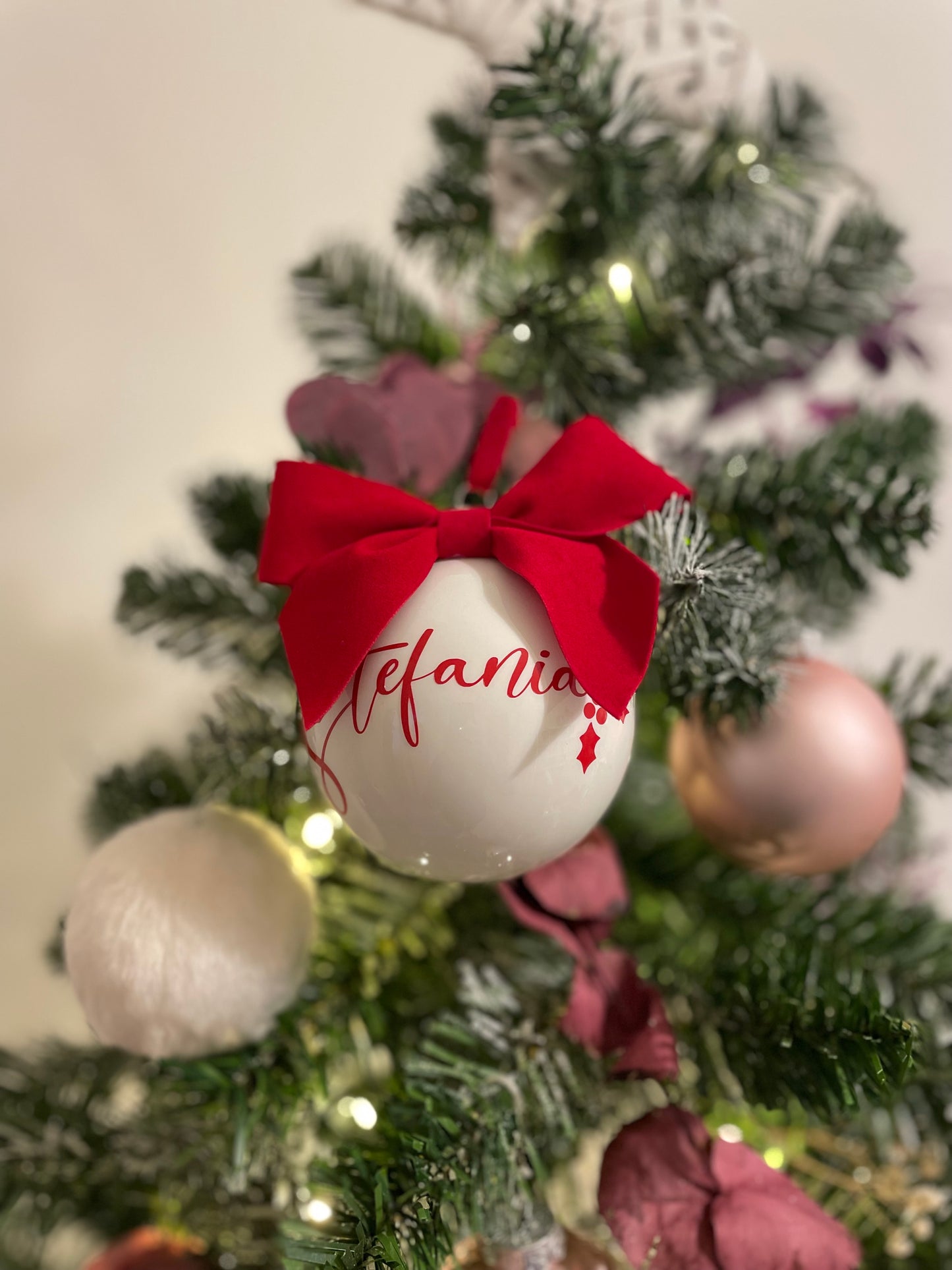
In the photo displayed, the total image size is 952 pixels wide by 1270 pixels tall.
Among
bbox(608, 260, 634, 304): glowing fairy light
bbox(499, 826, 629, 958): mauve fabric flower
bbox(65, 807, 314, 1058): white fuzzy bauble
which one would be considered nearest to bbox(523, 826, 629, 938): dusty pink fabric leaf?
bbox(499, 826, 629, 958): mauve fabric flower

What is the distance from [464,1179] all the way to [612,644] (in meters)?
0.19

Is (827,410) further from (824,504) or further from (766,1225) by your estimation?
(766,1225)

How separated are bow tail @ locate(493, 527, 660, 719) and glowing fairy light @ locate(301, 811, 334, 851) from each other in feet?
0.73

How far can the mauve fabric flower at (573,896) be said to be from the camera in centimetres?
36

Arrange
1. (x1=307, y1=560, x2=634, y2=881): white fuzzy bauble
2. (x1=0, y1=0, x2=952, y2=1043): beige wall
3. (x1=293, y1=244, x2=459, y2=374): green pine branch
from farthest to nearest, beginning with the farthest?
(x1=0, y1=0, x2=952, y2=1043): beige wall
(x1=293, y1=244, x2=459, y2=374): green pine branch
(x1=307, y1=560, x2=634, y2=881): white fuzzy bauble

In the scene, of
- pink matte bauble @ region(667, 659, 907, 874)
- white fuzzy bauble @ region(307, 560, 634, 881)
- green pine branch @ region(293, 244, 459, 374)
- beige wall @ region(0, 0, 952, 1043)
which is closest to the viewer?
white fuzzy bauble @ region(307, 560, 634, 881)

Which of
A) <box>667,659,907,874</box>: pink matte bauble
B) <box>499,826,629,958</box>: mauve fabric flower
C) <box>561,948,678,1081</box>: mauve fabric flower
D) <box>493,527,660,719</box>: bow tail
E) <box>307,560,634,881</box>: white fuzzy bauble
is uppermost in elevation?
<box>493,527,660,719</box>: bow tail

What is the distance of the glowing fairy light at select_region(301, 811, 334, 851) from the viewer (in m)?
0.45

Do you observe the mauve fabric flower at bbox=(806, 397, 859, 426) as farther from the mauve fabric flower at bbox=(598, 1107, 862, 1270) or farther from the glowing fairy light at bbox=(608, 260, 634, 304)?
the mauve fabric flower at bbox=(598, 1107, 862, 1270)

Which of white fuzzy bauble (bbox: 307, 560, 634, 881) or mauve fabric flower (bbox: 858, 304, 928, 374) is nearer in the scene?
white fuzzy bauble (bbox: 307, 560, 634, 881)

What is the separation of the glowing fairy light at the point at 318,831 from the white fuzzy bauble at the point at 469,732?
0.55 feet

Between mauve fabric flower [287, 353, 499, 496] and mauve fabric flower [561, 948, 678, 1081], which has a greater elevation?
mauve fabric flower [287, 353, 499, 496]

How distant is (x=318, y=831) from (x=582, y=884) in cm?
15

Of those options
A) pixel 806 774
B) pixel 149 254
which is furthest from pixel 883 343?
pixel 149 254
